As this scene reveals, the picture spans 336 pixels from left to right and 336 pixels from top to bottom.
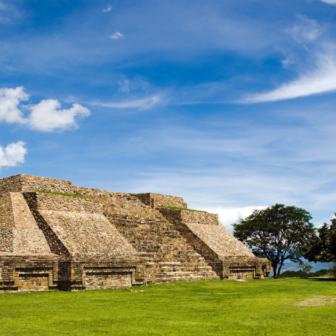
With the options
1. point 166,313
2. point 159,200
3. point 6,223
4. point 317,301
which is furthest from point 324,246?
point 6,223

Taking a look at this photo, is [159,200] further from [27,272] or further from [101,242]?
[27,272]

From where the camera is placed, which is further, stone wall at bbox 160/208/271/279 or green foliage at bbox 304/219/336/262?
green foliage at bbox 304/219/336/262

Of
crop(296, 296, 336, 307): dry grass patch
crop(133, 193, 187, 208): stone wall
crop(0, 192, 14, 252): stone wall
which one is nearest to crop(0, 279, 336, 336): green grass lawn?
crop(296, 296, 336, 307): dry grass patch

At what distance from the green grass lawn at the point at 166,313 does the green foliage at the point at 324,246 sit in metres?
10.2

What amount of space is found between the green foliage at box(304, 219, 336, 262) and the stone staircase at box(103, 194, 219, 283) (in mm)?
8322

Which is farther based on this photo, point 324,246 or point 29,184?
point 324,246

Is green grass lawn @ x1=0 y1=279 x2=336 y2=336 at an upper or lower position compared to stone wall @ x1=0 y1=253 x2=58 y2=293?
lower

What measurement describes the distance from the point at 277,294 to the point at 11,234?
1090cm

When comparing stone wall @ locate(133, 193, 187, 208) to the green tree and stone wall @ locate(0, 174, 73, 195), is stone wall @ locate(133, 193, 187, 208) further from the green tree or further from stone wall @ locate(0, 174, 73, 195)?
the green tree

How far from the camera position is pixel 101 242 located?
18.1 metres

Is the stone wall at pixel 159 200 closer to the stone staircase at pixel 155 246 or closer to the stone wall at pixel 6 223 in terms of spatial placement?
the stone staircase at pixel 155 246

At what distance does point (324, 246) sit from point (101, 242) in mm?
15873

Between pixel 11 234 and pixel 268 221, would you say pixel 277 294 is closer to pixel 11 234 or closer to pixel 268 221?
pixel 11 234

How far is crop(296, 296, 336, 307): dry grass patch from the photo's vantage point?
1240 cm
